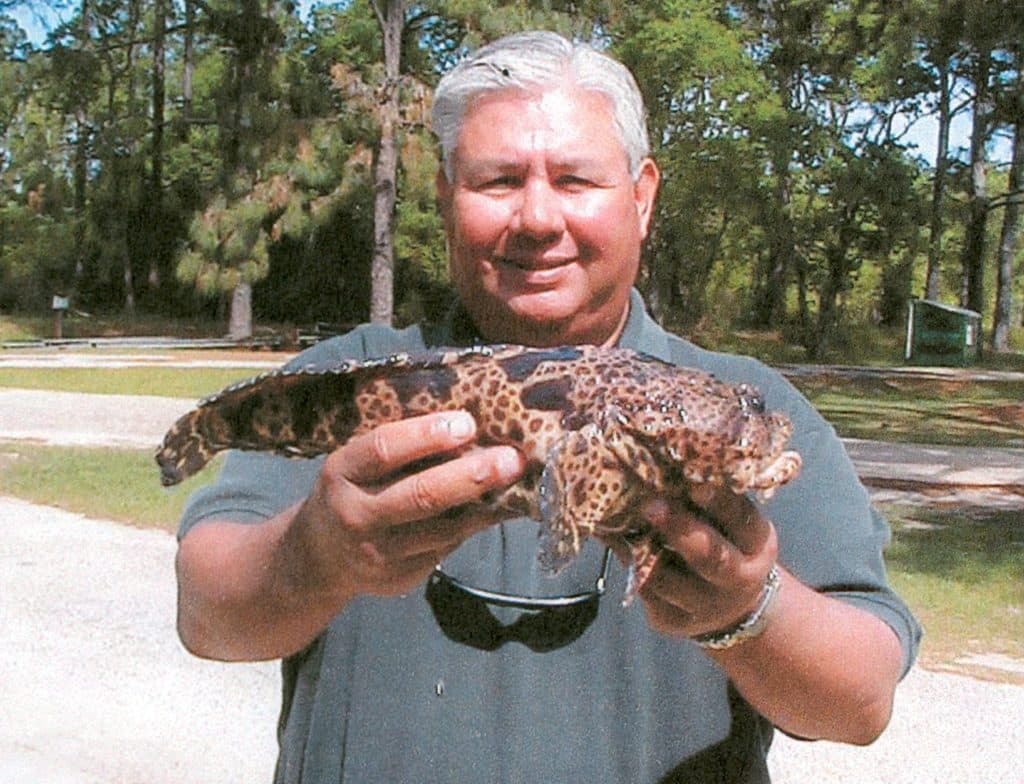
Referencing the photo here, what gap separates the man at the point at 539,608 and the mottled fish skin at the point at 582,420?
24cm

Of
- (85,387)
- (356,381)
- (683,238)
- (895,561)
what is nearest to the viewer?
(356,381)

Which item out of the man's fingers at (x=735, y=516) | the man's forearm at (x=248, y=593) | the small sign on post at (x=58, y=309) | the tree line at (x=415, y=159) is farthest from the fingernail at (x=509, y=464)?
the small sign on post at (x=58, y=309)

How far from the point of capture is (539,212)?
7.21 feet

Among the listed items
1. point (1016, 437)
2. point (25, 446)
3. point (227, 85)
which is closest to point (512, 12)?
point (227, 85)

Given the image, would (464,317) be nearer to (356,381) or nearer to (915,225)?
(356,381)

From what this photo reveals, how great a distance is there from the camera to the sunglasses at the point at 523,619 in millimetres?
2145

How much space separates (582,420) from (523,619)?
20.4 inches

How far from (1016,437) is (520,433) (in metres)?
19.2

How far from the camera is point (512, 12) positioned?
101 feet

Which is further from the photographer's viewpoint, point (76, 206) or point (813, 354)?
point (76, 206)

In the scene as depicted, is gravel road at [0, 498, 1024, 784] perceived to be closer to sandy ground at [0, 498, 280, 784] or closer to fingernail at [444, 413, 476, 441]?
sandy ground at [0, 498, 280, 784]

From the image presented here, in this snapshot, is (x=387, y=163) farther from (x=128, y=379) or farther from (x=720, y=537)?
(x=720, y=537)

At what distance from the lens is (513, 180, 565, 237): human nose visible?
2195mm

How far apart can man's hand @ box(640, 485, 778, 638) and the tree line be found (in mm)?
22834
